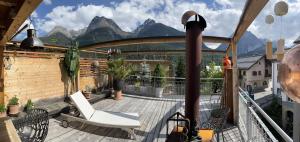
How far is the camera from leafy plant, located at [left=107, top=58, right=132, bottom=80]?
9633 millimetres

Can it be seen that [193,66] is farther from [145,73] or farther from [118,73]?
[145,73]

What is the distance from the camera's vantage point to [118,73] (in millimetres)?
9641

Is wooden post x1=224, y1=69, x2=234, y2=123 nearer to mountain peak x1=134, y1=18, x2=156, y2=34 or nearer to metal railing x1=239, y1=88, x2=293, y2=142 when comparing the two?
metal railing x1=239, y1=88, x2=293, y2=142

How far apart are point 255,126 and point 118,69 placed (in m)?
6.75

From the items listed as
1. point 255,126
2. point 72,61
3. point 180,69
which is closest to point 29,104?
point 72,61

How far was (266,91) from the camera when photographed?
36.2 m

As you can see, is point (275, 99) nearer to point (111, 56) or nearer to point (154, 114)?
point (111, 56)

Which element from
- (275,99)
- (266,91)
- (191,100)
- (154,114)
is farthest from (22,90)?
(266,91)

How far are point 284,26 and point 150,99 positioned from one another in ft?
23.1

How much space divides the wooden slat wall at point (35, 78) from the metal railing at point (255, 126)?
555 centimetres

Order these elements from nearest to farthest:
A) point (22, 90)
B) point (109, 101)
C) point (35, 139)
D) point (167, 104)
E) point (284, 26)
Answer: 1. point (284, 26)
2. point (35, 139)
3. point (22, 90)
4. point (167, 104)
5. point (109, 101)

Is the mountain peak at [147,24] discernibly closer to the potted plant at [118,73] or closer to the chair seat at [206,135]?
the potted plant at [118,73]

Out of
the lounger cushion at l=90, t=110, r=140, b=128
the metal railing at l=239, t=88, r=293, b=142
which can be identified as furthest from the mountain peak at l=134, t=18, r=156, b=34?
the metal railing at l=239, t=88, r=293, b=142

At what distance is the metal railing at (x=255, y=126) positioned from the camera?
2332 millimetres
